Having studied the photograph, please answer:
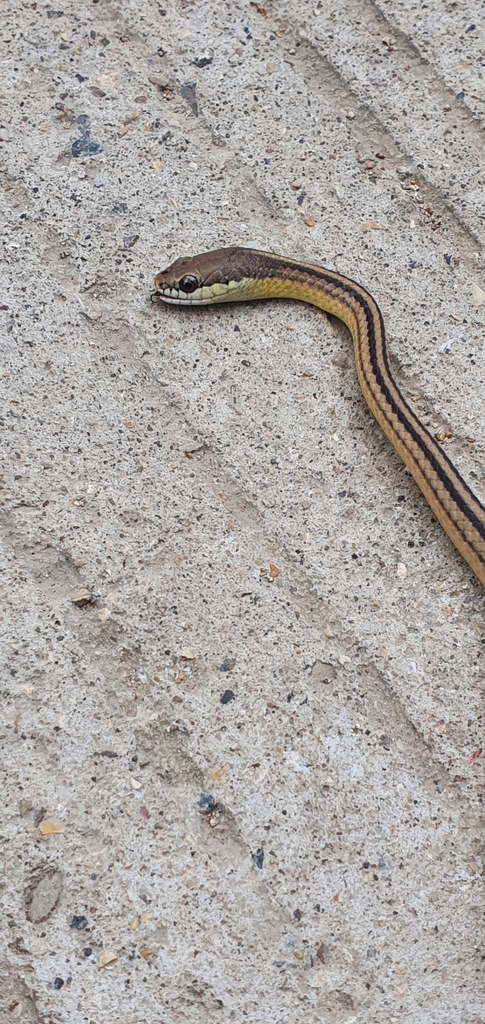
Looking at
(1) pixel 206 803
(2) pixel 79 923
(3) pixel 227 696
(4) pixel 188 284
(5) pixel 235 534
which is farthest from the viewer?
(4) pixel 188 284

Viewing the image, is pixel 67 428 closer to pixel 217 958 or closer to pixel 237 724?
pixel 237 724

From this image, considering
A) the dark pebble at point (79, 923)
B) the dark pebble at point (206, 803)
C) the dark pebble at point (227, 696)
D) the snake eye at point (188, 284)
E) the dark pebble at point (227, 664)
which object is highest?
the snake eye at point (188, 284)

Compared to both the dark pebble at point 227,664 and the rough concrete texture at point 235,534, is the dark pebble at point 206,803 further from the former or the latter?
the dark pebble at point 227,664

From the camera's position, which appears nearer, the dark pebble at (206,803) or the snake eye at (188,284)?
the dark pebble at (206,803)

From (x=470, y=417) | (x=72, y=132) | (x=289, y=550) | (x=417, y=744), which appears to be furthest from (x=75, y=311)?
(x=417, y=744)

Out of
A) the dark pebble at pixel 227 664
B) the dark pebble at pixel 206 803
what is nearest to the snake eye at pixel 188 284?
the dark pebble at pixel 227 664

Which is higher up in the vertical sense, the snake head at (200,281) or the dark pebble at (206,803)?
the snake head at (200,281)

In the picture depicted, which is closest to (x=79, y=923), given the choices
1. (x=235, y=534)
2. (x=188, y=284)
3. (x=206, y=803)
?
(x=206, y=803)

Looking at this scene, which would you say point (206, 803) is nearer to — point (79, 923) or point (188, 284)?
point (79, 923)
